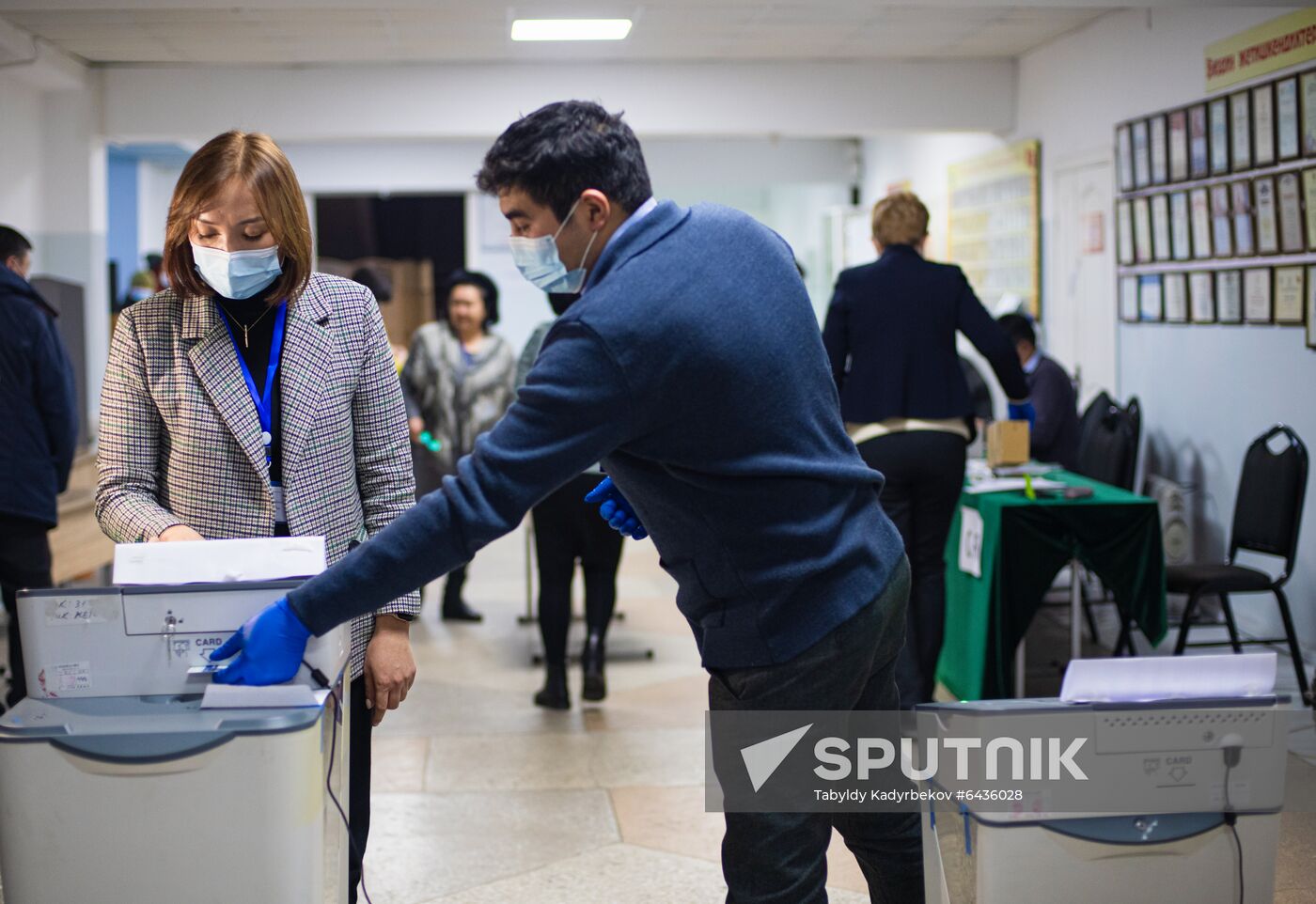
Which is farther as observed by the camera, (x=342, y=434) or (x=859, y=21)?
(x=859, y=21)

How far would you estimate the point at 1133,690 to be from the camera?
1834 mm

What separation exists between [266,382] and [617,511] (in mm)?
528

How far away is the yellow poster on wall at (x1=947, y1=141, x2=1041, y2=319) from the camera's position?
8.10m

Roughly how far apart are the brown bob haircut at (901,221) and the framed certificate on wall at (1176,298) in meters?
2.60

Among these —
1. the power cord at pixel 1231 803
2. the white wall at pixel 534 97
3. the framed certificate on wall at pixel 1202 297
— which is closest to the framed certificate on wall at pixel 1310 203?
the framed certificate on wall at pixel 1202 297

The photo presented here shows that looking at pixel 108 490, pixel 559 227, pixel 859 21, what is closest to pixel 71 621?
pixel 108 490

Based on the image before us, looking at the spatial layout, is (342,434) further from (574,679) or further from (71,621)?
(574,679)

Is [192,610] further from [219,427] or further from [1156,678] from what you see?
[1156,678]

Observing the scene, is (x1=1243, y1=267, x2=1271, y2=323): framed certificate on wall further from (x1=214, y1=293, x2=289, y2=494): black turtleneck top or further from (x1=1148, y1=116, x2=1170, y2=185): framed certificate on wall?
(x1=214, y1=293, x2=289, y2=494): black turtleneck top

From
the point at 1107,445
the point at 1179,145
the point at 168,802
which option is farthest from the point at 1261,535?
the point at 168,802

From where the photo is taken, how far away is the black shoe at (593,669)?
4.68 metres

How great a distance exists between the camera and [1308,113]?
200 inches

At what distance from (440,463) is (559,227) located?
4.06 metres

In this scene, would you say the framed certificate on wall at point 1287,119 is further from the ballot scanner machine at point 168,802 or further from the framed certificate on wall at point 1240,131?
the ballot scanner machine at point 168,802
